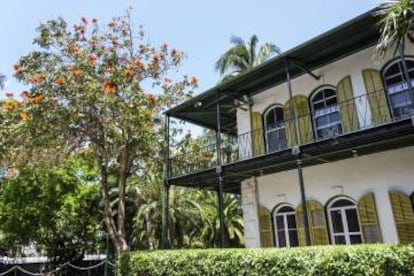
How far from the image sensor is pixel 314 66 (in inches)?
429

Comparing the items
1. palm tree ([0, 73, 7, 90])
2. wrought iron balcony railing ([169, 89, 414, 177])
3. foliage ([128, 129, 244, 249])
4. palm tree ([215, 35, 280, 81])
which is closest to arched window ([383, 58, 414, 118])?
wrought iron balcony railing ([169, 89, 414, 177])

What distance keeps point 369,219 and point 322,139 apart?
272 centimetres

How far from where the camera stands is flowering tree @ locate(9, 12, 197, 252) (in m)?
10.6

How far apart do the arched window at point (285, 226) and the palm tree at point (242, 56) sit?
1369 centimetres

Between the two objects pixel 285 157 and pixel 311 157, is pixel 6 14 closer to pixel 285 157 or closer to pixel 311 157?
pixel 285 157

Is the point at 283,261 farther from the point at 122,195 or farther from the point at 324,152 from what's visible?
the point at 122,195

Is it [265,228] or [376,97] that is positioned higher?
[376,97]

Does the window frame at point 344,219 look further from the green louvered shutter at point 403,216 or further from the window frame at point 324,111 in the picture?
the window frame at point 324,111

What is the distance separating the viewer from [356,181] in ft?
31.6

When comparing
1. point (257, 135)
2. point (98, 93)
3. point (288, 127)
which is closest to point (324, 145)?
point (288, 127)

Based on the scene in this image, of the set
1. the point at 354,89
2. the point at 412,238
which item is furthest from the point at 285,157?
the point at 412,238

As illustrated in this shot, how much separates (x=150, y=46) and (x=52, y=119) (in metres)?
4.56

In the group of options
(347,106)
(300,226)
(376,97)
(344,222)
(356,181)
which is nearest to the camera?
(376,97)

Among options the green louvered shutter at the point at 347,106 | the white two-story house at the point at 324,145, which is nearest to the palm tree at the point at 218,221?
the white two-story house at the point at 324,145
